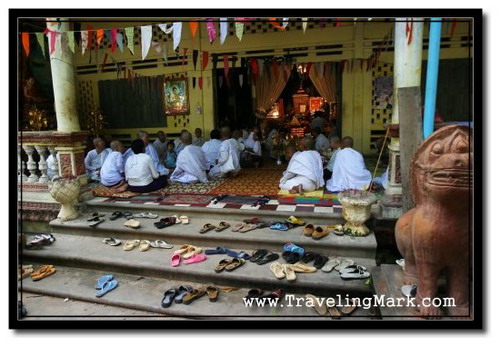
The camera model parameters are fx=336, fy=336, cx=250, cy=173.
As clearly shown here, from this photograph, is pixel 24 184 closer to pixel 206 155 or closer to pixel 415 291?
pixel 206 155

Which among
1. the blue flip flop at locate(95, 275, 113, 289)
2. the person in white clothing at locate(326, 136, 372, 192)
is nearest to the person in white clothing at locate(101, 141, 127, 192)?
the blue flip flop at locate(95, 275, 113, 289)

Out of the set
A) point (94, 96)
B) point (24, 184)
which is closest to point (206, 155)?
point (24, 184)

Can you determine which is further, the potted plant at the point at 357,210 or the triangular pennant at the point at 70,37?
the triangular pennant at the point at 70,37

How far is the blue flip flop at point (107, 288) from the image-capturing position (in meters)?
3.92

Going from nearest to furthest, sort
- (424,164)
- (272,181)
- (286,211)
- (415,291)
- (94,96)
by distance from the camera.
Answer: (424,164), (415,291), (286,211), (272,181), (94,96)

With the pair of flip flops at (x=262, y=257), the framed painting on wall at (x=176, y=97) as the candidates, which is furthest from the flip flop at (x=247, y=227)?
the framed painting on wall at (x=176, y=97)

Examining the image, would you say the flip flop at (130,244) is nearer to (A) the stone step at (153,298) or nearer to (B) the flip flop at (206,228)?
(A) the stone step at (153,298)

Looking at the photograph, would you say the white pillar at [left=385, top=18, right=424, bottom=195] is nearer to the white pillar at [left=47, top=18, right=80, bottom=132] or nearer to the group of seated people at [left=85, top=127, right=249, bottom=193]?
the group of seated people at [left=85, top=127, right=249, bottom=193]

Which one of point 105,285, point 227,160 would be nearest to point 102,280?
point 105,285

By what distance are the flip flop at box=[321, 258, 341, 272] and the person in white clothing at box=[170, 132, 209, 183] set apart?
4077mm

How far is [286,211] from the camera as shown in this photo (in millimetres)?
5113

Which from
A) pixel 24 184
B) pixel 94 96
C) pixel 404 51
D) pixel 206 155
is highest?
pixel 94 96

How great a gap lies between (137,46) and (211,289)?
9.39 meters

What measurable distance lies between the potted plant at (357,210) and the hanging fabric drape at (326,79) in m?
6.16
